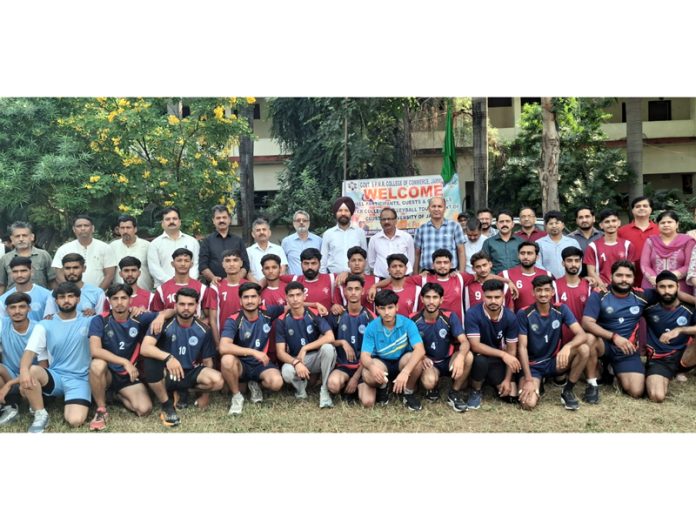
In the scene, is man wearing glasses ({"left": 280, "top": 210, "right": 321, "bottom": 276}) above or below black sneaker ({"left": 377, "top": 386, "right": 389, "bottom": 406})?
above

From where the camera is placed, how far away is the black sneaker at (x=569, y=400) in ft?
16.9

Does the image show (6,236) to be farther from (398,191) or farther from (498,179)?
(498,179)

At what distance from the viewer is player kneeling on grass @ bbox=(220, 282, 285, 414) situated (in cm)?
523

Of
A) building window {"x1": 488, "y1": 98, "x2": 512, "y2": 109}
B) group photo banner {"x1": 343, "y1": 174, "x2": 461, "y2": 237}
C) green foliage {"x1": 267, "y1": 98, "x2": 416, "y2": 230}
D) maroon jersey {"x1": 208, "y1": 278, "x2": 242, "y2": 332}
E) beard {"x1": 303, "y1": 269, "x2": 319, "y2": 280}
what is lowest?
maroon jersey {"x1": 208, "y1": 278, "x2": 242, "y2": 332}

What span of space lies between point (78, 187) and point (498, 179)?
15.3 feet

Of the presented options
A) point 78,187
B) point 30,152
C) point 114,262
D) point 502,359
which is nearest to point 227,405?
point 114,262

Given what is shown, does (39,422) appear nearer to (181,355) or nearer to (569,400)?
(181,355)

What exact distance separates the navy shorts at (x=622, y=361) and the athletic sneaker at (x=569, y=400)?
514 millimetres

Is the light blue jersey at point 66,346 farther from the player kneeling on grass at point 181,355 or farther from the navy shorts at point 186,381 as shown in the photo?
the navy shorts at point 186,381

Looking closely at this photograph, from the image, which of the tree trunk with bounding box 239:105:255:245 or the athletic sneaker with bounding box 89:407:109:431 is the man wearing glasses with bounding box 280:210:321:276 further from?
the athletic sneaker with bounding box 89:407:109:431

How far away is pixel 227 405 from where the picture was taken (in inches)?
210

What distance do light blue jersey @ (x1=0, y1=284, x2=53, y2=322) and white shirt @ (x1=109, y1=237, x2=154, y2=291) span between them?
66 cm

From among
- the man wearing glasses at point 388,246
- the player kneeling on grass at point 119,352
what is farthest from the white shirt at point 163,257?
the man wearing glasses at point 388,246

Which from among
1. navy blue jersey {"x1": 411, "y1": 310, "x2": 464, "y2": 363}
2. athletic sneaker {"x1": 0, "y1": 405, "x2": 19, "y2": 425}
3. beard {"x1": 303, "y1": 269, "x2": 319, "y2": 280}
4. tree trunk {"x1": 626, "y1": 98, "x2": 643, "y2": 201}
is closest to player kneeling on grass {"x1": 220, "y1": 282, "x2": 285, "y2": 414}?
beard {"x1": 303, "y1": 269, "x2": 319, "y2": 280}
